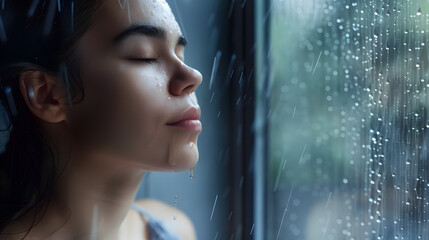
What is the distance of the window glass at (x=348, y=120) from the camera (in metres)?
0.63

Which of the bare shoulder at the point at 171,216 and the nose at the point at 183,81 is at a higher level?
the nose at the point at 183,81

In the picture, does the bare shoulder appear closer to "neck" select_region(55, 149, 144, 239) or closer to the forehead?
"neck" select_region(55, 149, 144, 239)

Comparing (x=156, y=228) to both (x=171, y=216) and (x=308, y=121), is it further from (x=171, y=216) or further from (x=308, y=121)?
(x=308, y=121)

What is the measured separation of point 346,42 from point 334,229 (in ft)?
1.36

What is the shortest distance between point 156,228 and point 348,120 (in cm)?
45

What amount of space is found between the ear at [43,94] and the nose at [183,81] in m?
0.15

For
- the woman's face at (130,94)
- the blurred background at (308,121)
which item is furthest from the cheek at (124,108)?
the blurred background at (308,121)

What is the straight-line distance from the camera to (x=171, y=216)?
84cm

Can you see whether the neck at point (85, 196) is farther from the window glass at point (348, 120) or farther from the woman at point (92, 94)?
the window glass at point (348, 120)

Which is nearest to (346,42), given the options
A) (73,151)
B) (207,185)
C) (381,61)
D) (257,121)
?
(381,61)

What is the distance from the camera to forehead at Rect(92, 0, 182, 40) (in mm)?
566

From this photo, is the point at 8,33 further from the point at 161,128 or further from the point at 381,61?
the point at 381,61

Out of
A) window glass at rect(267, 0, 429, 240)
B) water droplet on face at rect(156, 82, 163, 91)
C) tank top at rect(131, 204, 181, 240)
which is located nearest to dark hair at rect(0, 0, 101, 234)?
water droplet on face at rect(156, 82, 163, 91)

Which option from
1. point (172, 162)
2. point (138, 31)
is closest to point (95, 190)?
point (172, 162)
